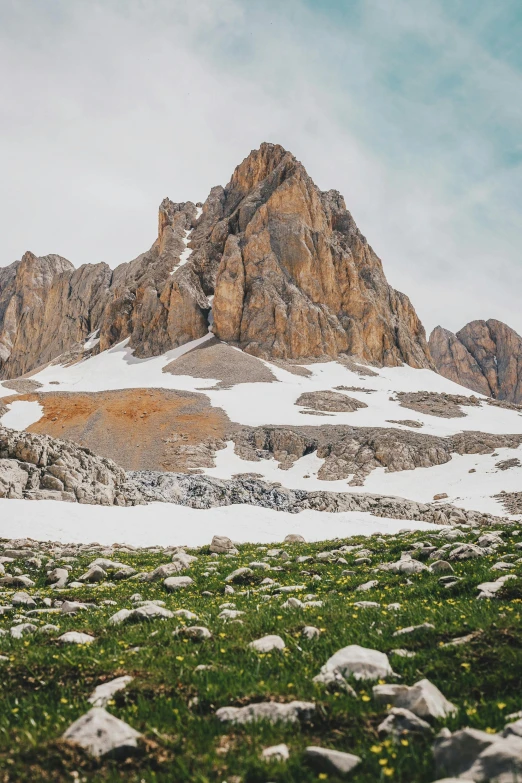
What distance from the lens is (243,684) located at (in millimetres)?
5426

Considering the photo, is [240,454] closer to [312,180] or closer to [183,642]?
[183,642]

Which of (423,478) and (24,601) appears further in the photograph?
(423,478)

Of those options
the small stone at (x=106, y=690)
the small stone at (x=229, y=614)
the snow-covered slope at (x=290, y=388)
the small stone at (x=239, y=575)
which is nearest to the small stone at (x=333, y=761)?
the small stone at (x=106, y=690)

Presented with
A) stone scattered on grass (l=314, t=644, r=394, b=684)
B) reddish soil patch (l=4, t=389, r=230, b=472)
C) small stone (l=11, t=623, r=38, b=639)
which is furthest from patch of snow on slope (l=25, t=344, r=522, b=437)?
stone scattered on grass (l=314, t=644, r=394, b=684)

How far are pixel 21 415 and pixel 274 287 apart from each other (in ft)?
291

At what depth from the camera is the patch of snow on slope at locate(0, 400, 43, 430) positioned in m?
87.1

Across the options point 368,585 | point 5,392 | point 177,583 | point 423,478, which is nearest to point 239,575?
point 177,583

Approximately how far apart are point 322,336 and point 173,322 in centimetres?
4799

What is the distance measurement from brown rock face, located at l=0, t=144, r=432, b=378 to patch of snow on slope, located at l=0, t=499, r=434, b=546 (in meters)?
114

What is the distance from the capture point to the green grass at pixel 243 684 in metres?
3.78

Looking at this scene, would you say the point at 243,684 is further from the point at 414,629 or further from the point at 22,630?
the point at 22,630

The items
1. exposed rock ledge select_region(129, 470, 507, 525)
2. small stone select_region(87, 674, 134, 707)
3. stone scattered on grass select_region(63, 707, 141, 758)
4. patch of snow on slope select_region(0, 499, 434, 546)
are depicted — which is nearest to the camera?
stone scattered on grass select_region(63, 707, 141, 758)

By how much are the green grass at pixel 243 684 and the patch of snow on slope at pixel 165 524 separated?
15.5m

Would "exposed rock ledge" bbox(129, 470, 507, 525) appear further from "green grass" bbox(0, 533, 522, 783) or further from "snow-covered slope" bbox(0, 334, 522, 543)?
"green grass" bbox(0, 533, 522, 783)
